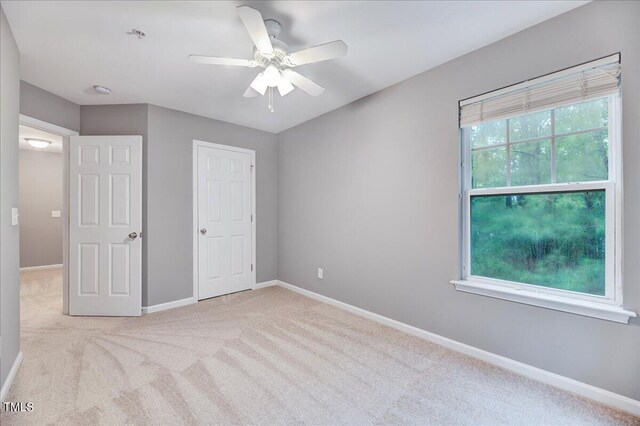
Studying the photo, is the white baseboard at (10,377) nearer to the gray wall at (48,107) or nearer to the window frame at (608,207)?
the gray wall at (48,107)

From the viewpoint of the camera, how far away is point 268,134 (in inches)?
172

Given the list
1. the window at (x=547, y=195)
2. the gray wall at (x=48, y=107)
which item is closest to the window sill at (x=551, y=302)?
the window at (x=547, y=195)

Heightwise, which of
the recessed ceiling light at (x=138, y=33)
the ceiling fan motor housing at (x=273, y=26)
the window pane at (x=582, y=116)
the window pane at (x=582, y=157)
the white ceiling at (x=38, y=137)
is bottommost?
the window pane at (x=582, y=157)

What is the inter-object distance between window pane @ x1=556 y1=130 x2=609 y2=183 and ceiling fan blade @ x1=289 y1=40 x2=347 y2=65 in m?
1.59

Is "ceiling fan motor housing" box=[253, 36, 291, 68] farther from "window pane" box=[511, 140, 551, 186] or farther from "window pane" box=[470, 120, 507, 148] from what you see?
"window pane" box=[511, 140, 551, 186]

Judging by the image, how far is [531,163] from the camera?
79.5 inches

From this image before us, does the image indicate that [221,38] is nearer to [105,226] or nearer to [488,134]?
[488,134]

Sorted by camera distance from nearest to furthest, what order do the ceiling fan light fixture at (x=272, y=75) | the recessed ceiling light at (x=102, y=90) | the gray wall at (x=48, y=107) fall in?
the ceiling fan light fixture at (x=272, y=75) < the gray wall at (x=48, y=107) < the recessed ceiling light at (x=102, y=90)

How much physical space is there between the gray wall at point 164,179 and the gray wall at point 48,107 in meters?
0.11

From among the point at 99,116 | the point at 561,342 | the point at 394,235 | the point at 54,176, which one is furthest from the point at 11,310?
the point at 54,176

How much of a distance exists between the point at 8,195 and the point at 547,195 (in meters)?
3.66

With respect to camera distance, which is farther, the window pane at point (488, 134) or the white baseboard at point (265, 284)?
the white baseboard at point (265, 284)

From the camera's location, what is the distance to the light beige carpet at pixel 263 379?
5.29ft

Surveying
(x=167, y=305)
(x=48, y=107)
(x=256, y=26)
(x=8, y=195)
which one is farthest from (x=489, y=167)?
(x=48, y=107)
